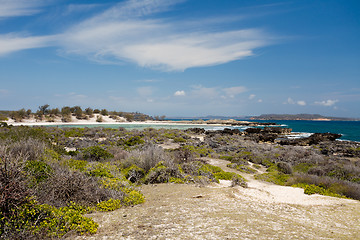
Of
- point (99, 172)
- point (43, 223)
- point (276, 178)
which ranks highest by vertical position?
point (99, 172)

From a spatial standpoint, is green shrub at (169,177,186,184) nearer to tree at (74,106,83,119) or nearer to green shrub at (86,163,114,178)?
green shrub at (86,163,114,178)

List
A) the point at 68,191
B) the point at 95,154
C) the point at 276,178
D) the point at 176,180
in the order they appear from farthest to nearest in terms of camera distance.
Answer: the point at 95,154 < the point at 276,178 < the point at 176,180 < the point at 68,191

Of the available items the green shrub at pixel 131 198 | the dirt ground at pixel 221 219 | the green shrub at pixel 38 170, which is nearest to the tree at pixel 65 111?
the green shrub at pixel 38 170

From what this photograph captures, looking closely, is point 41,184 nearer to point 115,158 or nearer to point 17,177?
point 17,177

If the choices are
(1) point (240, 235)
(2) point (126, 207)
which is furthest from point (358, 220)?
(2) point (126, 207)

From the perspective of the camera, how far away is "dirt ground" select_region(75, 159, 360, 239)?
4.20 meters

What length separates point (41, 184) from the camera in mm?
5484

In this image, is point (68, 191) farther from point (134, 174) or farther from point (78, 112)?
point (78, 112)

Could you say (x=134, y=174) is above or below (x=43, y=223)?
below

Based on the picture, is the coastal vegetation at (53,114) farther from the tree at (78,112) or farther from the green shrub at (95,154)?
the green shrub at (95,154)

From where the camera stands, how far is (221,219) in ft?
15.9

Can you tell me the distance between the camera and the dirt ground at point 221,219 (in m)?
4.20

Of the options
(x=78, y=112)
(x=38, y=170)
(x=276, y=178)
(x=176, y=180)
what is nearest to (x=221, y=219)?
(x=176, y=180)

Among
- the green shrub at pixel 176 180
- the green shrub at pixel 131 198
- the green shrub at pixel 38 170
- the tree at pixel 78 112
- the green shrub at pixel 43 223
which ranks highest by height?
the tree at pixel 78 112
